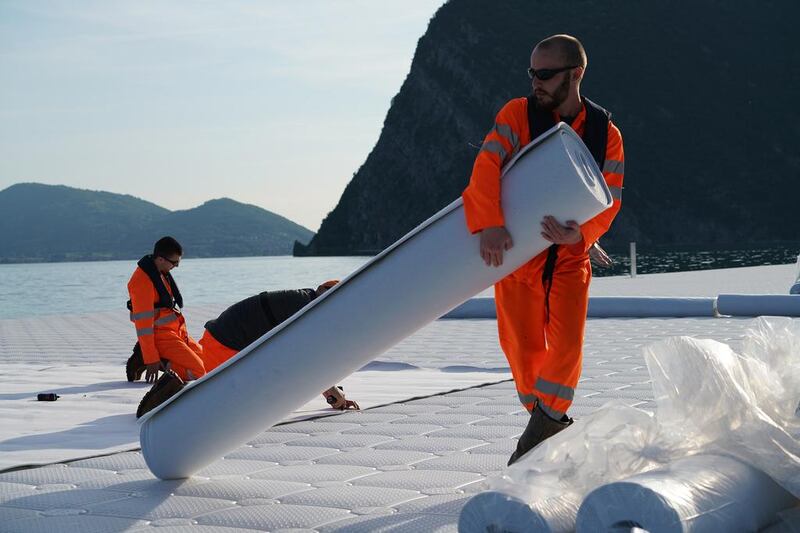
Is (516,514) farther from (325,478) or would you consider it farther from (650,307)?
(650,307)

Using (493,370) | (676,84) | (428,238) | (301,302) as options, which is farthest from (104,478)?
(676,84)

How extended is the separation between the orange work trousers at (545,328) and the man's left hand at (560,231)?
0.23 meters

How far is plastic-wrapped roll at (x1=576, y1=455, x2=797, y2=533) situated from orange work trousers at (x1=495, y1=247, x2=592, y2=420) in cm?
86

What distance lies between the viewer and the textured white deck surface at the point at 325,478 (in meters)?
2.98

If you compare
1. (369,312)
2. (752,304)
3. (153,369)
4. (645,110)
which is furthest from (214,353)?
(645,110)

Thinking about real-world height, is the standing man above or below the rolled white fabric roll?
above

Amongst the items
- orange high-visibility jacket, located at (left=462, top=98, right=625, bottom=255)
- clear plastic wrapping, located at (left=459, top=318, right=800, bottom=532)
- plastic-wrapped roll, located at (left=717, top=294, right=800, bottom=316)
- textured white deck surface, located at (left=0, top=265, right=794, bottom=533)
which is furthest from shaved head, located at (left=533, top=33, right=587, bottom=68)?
plastic-wrapped roll, located at (left=717, top=294, right=800, bottom=316)

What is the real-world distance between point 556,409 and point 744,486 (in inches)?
36.6

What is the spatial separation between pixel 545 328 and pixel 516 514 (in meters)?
1.15

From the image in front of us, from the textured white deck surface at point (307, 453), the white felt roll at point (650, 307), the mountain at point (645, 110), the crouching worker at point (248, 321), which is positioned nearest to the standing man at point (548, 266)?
the textured white deck surface at point (307, 453)

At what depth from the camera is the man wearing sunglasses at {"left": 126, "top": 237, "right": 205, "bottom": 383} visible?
5988mm

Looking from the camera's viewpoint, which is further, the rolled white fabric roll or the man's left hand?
the rolled white fabric roll

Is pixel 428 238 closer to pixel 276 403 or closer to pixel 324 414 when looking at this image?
pixel 276 403

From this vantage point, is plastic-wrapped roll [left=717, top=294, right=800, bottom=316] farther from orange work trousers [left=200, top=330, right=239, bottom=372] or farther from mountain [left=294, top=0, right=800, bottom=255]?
mountain [left=294, top=0, right=800, bottom=255]
